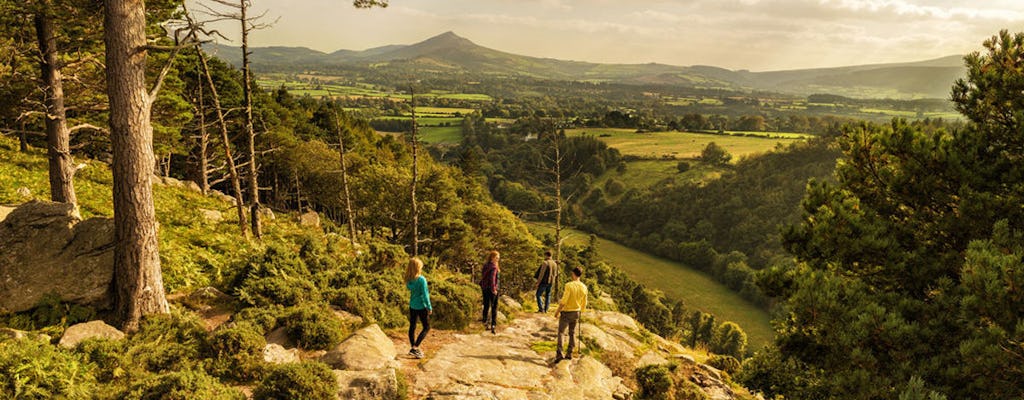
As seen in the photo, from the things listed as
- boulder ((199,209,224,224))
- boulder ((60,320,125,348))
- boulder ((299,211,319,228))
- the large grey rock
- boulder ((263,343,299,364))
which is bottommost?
boulder ((299,211,319,228))

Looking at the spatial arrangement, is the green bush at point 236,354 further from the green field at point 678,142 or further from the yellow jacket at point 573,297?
the green field at point 678,142

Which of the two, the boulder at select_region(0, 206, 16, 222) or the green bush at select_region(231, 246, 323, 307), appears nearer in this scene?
the boulder at select_region(0, 206, 16, 222)

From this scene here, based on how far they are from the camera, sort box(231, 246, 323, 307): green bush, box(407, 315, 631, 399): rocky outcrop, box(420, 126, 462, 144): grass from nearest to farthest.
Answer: box(407, 315, 631, 399): rocky outcrop, box(231, 246, 323, 307): green bush, box(420, 126, 462, 144): grass

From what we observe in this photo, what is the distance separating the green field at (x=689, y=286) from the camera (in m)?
89.8

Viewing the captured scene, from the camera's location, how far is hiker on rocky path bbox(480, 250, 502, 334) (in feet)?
41.3

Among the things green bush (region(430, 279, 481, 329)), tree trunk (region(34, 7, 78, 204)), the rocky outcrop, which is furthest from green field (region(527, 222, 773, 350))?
tree trunk (region(34, 7, 78, 204))

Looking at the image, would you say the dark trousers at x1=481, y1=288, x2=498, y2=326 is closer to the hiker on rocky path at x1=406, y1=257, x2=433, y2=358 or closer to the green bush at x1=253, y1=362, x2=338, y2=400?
the hiker on rocky path at x1=406, y1=257, x2=433, y2=358

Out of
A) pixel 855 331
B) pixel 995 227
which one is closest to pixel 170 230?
pixel 855 331

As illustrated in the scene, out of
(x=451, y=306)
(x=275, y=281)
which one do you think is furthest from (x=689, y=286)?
(x=275, y=281)

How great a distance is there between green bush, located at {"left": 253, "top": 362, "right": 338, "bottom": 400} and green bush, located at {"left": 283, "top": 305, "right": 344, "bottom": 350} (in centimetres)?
274

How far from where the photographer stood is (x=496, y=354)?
1112cm

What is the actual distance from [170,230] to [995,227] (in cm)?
2233

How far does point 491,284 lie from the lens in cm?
1291

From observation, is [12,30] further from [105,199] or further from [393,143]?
[393,143]
